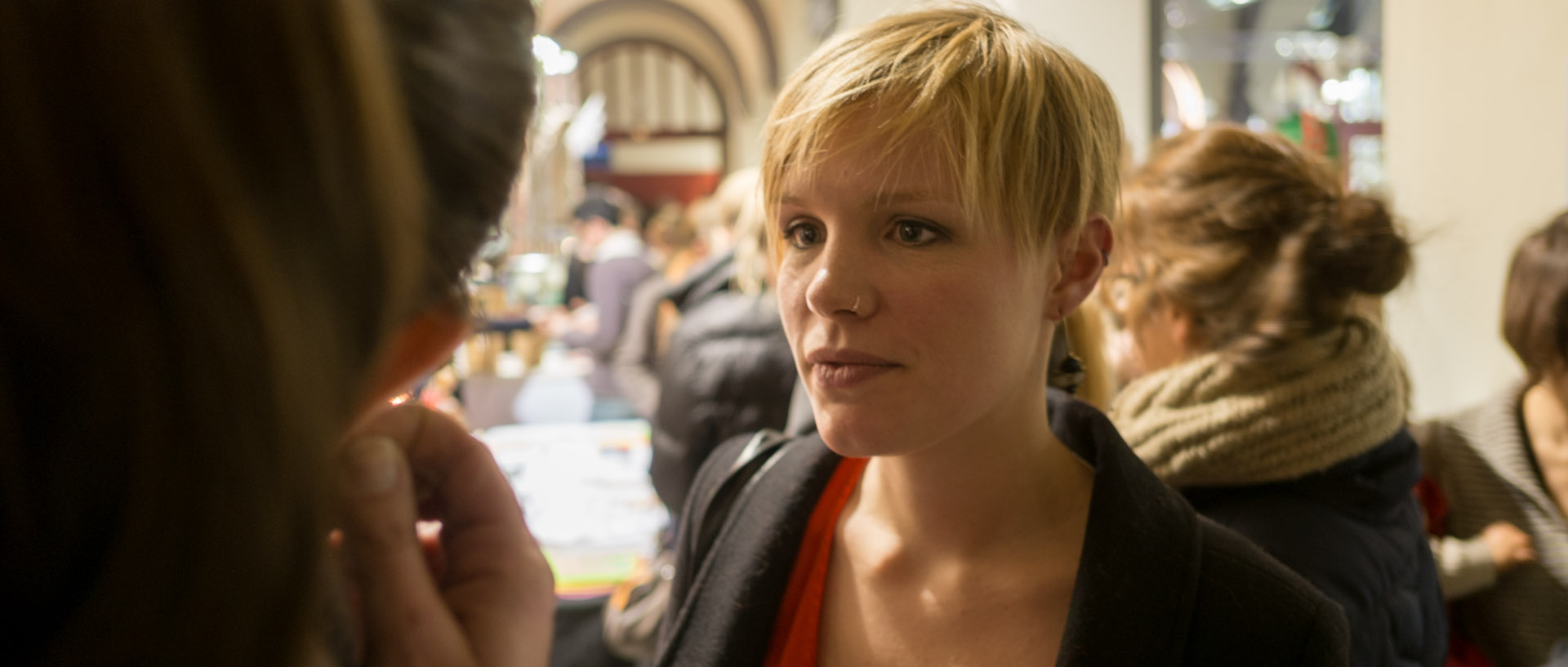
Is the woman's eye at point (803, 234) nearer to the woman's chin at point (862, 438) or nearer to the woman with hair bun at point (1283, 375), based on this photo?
the woman's chin at point (862, 438)

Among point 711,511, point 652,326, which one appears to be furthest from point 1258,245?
point 652,326

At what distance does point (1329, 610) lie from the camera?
1.10 metres

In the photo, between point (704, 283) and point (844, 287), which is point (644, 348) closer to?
point (704, 283)

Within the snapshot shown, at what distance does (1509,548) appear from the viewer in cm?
198

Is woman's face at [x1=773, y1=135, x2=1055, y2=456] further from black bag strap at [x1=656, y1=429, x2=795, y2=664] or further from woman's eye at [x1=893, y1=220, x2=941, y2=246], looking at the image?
black bag strap at [x1=656, y1=429, x2=795, y2=664]

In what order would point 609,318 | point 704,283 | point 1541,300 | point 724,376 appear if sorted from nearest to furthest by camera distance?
point 1541,300 → point 724,376 → point 704,283 → point 609,318

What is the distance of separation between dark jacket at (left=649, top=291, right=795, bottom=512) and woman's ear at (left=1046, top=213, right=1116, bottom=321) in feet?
4.61

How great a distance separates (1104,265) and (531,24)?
0.81 metres

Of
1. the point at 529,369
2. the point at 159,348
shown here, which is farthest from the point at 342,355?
the point at 529,369

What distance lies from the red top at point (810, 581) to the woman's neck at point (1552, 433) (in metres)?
1.62

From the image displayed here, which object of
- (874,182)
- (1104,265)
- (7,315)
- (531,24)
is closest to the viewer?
(7,315)

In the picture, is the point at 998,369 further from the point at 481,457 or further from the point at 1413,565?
the point at 1413,565

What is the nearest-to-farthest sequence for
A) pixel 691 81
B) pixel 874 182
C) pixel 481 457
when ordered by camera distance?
pixel 481 457 → pixel 874 182 → pixel 691 81

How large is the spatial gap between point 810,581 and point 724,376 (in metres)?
1.34
